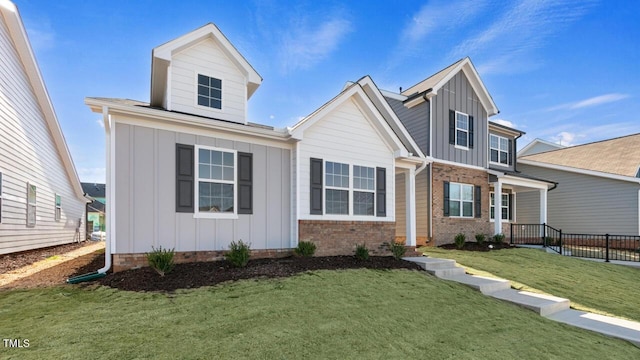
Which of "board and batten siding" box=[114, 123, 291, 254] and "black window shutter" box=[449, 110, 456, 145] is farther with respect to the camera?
"black window shutter" box=[449, 110, 456, 145]

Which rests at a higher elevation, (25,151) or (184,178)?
(25,151)

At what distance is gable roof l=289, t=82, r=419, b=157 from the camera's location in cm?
910

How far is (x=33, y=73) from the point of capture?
12.0 metres

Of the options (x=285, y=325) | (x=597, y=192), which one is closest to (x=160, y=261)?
(x=285, y=325)

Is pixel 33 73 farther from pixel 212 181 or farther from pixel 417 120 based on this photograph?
pixel 417 120

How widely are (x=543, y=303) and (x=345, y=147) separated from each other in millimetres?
5982

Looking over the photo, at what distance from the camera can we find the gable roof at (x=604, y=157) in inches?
746

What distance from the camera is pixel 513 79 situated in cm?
1694

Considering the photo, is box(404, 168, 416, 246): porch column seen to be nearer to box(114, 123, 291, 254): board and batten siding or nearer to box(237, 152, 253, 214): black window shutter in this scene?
box(114, 123, 291, 254): board and batten siding

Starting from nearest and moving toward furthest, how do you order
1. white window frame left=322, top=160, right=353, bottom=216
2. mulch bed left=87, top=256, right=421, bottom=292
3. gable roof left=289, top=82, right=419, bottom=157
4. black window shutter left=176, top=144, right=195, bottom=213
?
1. mulch bed left=87, top=256, right=421, bottom=292
2. black window shutter left=176, top=144, right=195, bottom=213
3. gable roof left=289, top=82, right=419, bottom=157
4. white window frame left=322, top=160, right=353, bottom=216

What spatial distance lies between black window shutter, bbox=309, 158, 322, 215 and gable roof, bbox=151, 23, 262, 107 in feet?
9.24

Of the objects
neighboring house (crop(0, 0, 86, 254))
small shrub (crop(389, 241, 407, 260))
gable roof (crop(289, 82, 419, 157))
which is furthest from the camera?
neighboring house (crop(0, 0, 86, 254))

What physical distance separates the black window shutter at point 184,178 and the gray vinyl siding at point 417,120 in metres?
10.4

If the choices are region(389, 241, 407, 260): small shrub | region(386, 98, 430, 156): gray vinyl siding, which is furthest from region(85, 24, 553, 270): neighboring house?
region(386, 98, 430, 156): gray vinyl siding
